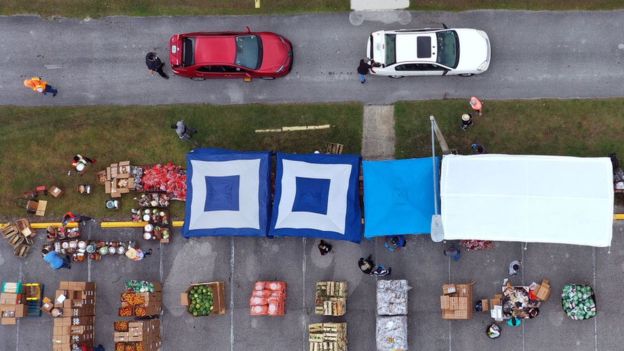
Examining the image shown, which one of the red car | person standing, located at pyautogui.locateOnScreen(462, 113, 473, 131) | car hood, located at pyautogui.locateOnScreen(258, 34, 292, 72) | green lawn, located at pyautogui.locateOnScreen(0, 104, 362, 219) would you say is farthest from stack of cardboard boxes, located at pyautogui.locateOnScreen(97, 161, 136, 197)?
person standing, located at pyautogui.locateOnScreen(462, 113, 473, 131)

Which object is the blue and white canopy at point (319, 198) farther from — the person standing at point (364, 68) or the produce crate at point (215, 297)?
the person standing at point (364, 68)

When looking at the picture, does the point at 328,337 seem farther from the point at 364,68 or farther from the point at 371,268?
the point at 364,68

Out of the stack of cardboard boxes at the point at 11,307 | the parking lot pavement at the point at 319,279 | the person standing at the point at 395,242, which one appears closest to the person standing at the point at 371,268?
the parking lot pavement at the point at 319,279

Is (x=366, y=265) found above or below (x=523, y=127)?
below

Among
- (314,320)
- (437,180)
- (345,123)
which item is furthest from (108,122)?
(437,180)

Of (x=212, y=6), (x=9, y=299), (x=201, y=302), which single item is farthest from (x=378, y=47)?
(x=9, y=299)

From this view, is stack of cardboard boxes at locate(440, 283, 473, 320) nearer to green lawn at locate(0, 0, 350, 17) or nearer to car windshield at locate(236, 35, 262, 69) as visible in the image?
car windshield at locate(236, 35, 262, 69)
